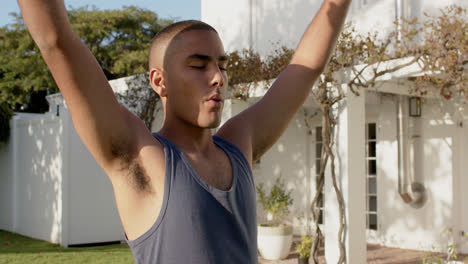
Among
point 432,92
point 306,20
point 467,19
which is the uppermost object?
point 306,20

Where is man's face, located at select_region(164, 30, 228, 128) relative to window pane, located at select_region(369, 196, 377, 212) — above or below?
above

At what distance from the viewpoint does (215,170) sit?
105 centimetres

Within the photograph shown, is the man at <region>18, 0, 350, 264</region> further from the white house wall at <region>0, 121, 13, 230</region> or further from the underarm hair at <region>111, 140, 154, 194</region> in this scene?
the white house wall at <region>0, 121, 13, 230</region>

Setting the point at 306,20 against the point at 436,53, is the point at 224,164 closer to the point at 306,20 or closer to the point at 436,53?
the point at 436,53

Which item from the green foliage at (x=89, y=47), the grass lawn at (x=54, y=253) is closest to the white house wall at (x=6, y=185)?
the grass lawn at (x=54, y=253)

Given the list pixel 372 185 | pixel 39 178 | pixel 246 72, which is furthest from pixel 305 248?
pixel 39 178

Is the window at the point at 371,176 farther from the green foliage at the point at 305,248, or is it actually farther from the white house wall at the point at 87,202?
the white house wall at the point at 87,202

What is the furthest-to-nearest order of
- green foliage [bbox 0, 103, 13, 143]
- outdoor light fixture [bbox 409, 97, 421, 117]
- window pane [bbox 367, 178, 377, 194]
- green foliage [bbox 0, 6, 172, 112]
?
green foliage [bbox 0, 6, 172, 112] < green foliage [bbox 0, 103, 13, 143] < window pane [bbox 367, 178, 377, 194] < outdoor light fixture [bbox 409, 97, 421, 117]

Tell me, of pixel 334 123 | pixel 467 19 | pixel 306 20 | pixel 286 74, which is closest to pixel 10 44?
pixel 306 20

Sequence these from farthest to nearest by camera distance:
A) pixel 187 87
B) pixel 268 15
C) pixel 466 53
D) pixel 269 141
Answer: pixel 268 15 → pixel 466 53 → pixel 269 141 → pixel 187 87

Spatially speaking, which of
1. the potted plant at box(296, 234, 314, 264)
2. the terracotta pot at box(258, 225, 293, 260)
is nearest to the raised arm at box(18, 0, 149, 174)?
the potted plant at box(296, 234, 314, 264)

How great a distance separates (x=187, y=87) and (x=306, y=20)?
24.3ft

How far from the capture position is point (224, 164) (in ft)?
3.57

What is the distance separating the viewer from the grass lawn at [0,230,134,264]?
7.32 meters
